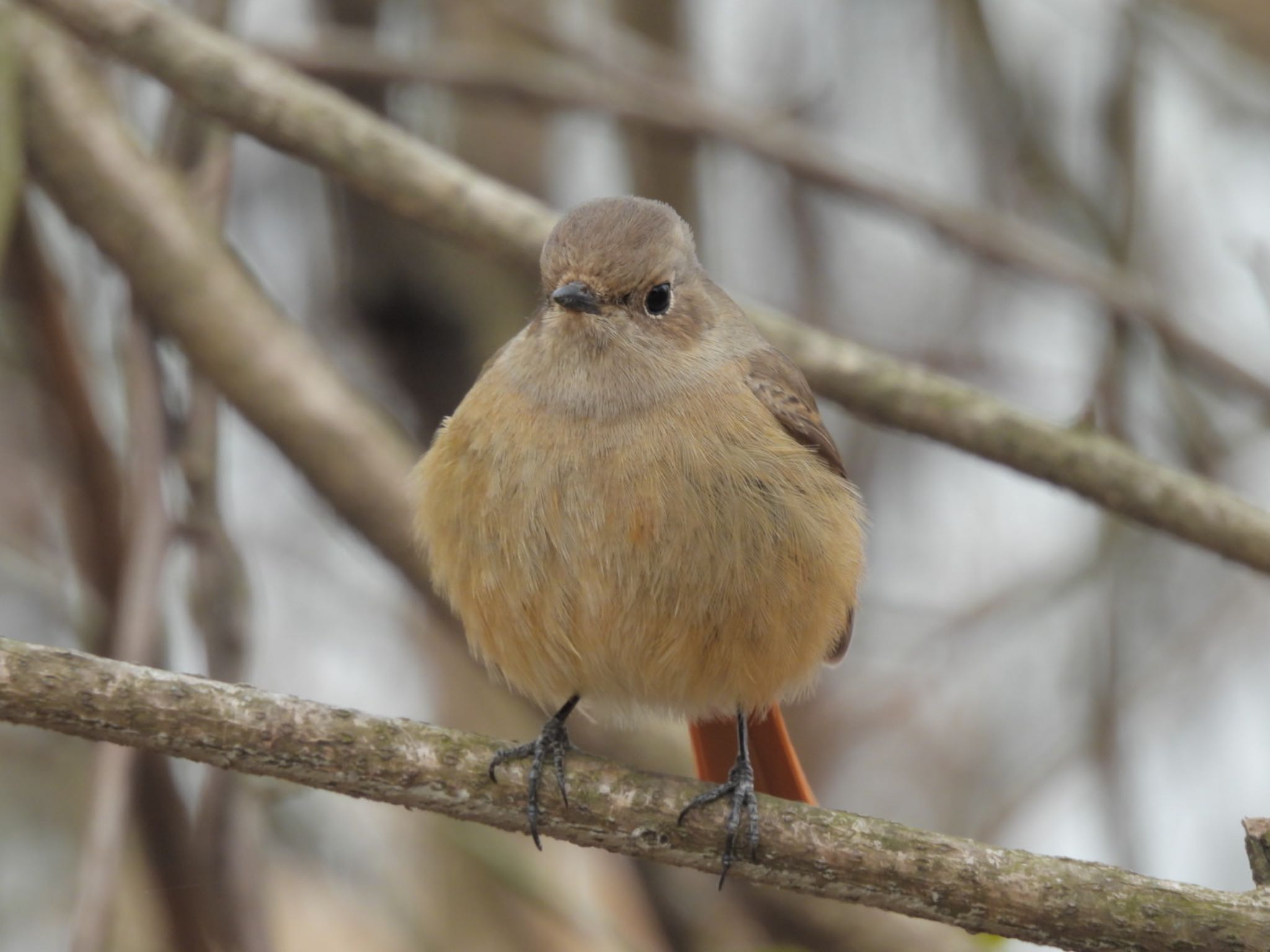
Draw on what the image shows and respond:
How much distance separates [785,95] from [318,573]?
2928mm

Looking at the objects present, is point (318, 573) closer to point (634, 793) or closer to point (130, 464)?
point (130, 464)

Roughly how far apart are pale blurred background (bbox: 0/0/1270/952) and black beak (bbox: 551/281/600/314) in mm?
1269

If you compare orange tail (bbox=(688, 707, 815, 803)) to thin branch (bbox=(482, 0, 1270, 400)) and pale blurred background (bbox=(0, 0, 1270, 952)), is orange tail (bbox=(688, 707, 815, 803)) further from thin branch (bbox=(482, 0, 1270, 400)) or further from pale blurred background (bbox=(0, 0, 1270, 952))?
thin branch (bbox=(482, 0, 1270, 400))

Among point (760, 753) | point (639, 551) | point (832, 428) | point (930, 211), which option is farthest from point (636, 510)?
point (832, 428)

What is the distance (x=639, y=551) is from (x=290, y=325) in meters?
1.53

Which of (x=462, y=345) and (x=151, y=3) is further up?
(x=462, y=345)

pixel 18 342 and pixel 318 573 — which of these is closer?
pixel 18 342

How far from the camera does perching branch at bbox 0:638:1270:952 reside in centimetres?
247

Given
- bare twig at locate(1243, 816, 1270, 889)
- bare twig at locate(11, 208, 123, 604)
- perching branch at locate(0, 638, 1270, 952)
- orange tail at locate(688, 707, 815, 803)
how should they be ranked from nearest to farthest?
perching branch at locate(0, 638, 1270, 952), bare twig at locate(1243, 816, 1270, 889), orange tail at locate(688, 707, 815, 803), bare twig at locate(11, 208, 123, 604)

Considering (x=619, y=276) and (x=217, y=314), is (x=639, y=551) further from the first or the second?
(x=217, y=314)

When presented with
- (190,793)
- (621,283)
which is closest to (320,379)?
(621,283)

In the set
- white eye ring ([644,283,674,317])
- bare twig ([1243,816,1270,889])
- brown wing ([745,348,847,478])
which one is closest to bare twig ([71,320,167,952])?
white eye ring ([644,283,674,317])

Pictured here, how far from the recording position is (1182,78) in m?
5.80

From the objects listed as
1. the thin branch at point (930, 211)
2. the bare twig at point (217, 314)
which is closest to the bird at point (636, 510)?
the bare twig at point (217, 314)
